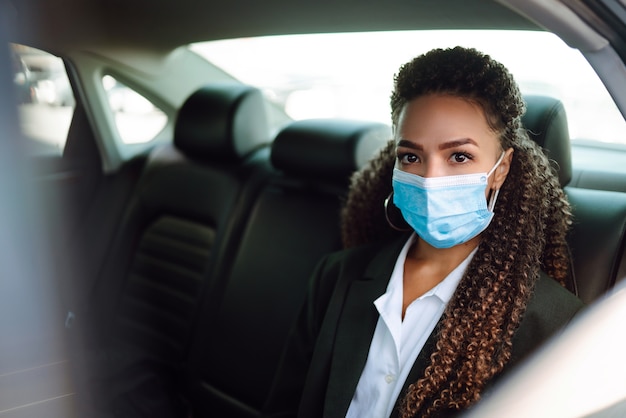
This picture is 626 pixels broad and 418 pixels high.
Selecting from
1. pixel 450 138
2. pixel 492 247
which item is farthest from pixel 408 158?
pixel 492 247

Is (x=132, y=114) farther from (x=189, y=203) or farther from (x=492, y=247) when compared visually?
(x=492, y=247)

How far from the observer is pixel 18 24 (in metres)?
1.64

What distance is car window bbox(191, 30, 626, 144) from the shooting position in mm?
1409

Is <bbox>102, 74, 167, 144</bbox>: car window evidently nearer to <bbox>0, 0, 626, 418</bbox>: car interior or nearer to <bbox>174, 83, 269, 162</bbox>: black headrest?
<bbox>0, 0, 626, 418</bbox>: car interior

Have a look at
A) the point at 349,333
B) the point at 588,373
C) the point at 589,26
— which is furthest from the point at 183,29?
the point at 588,373

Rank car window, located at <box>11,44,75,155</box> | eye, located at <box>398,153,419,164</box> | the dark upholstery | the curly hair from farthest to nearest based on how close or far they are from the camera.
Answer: the dark upholstery, car window, located at <box>11,44,75,155</box>, eye, located at <box>398,153,419,164</box>, the curly hair

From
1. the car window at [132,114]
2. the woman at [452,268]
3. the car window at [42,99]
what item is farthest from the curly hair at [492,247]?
the car window at [132,114]

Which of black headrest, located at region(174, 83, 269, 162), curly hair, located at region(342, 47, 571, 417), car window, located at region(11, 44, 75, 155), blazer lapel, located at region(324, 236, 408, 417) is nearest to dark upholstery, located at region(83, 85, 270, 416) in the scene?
black headrest, located at region(174, 83, 269, 162)

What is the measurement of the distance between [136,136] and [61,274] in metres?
0.69

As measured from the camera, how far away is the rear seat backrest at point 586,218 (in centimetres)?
129

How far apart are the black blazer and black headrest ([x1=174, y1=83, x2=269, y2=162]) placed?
32.6 inches

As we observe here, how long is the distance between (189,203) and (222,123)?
324 millimetres

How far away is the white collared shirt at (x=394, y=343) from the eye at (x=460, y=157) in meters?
0.20

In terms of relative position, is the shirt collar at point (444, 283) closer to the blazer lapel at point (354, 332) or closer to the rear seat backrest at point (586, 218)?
the blazer lapel at point (354, 332)
